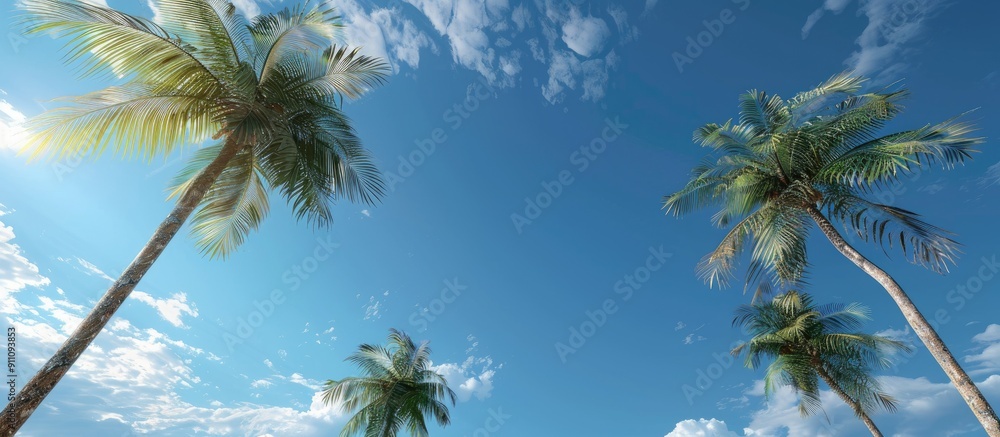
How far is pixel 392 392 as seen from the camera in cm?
2156

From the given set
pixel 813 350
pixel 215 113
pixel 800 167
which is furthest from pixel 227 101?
pixel 813 350

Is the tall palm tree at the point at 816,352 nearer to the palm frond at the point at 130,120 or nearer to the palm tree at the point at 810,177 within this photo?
the palm tree at the point at 810,177

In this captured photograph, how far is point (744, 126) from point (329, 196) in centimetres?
1289

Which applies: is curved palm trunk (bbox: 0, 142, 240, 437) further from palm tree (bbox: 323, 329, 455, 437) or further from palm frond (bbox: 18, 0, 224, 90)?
palm tree (bbox: 323, 329, 455, 437)

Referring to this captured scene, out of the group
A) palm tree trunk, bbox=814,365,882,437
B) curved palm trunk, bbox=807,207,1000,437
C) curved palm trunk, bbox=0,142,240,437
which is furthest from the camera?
palm tree trunk, bbox=814,365,882,437

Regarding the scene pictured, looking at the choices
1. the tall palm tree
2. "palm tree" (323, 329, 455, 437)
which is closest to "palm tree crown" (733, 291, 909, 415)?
the tall palm tree

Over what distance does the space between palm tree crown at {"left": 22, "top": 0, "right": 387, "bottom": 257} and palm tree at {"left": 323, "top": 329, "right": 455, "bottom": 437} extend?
12936mm

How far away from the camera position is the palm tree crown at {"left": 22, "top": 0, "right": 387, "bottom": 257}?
7750 mm

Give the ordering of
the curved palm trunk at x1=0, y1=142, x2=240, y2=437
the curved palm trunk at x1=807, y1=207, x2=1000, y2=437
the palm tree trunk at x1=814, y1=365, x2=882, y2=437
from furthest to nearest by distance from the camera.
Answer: the palm tree trunk at x1=814, y1=365, x2=882, y2=437 < the curved palm trunk at x1=807, y1=207, x2=1000, y2=437 < the curved palm trunk at x1=0, y1=142, x2=240, y2=437

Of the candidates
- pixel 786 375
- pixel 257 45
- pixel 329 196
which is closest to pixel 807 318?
pixel 786 375

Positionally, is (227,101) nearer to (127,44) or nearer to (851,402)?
(127,44)

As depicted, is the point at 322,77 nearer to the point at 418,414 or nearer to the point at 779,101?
the point at 779,101

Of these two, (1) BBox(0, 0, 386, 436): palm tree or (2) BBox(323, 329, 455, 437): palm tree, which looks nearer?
(1) BBox(0, 0, 386, 436): palm tree

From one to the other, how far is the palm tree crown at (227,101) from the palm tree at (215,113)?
22 mm
